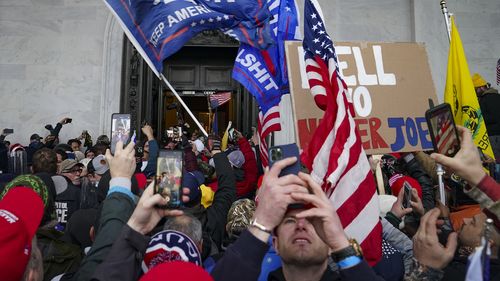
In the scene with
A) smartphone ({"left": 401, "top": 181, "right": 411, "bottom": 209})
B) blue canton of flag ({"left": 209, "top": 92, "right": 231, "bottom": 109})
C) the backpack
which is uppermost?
blue canton of flag ({"left": 209, "top": 92, "right": 231, "bottom": 109})

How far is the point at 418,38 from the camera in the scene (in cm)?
1190

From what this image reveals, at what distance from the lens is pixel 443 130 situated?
2367 millimetres

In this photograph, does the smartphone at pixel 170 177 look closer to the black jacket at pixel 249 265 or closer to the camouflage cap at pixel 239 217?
the black jacket at pixel 249 265

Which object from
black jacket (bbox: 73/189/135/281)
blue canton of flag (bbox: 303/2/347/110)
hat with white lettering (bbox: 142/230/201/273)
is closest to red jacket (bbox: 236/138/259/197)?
blue canton of flag (bbox: 303/2/347/110)

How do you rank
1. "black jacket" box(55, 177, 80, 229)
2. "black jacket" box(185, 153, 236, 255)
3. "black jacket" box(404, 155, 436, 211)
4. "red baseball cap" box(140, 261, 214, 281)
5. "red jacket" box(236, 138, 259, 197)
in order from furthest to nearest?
"red jacket" box(236, 138, 259, 197) → "black jacket" box(55, 177, 80, 229) → "black jacket" box(404, 155, 436, 211) → "black jacket" box(185, 153, 236, 255) → "red baseball cap" box(140, 261, 214, 281)

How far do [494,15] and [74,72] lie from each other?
10.9 m

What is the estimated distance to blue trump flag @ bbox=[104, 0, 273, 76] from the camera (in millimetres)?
4976

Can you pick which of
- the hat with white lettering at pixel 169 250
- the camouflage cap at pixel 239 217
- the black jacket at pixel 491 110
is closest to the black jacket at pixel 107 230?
the hat with white lettering at pixel 169 250

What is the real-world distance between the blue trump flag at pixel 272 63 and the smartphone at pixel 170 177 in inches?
117

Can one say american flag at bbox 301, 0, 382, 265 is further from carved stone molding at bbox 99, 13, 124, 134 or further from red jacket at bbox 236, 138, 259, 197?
carved stone molding at bbox 99, 13, 124, 134

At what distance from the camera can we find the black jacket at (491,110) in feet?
24.9

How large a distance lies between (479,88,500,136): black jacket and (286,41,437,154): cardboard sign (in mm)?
3983

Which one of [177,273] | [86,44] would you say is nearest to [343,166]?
[177,273]

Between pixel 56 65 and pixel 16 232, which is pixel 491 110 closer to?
pixel 16 232
